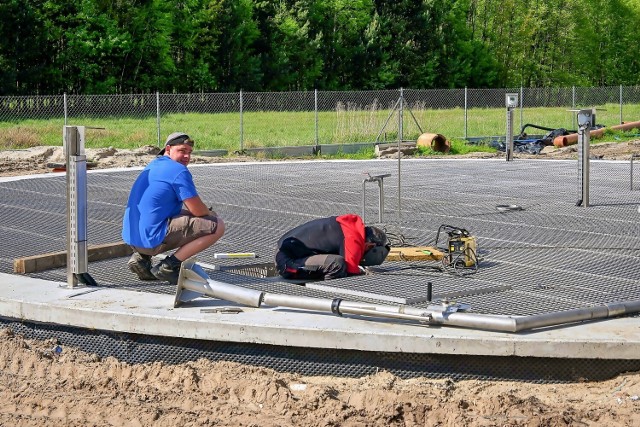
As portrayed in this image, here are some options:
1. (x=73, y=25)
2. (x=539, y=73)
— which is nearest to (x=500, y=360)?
(x=73, y=25)

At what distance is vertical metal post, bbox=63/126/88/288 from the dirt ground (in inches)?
38.1

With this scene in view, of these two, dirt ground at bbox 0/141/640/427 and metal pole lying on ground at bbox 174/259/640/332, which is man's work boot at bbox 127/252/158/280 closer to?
metal pole lying on ground at bbox 174/259/640/332

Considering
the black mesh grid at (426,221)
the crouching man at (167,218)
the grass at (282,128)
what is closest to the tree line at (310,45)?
the grass at (282,128)

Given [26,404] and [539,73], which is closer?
[26,404]

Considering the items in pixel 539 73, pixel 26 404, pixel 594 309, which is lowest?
pixel 26 404

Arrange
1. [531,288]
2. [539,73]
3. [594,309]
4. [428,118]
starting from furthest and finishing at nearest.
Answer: [539,73] → [428,118] → [531,288] → [594,309]

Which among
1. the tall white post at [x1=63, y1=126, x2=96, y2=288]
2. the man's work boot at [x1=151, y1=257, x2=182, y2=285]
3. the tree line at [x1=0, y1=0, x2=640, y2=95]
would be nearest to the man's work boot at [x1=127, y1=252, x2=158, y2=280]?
the man's work boot at [x1=151, y1=257, x2=182, y2=285]

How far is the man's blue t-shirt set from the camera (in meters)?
8.73

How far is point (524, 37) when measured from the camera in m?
76.3

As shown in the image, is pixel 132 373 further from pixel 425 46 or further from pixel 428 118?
pixel 425 46

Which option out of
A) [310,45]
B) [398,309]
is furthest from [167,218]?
[310,45]

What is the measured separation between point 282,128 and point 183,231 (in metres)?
24.8

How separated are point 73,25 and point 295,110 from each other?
56.4 feet

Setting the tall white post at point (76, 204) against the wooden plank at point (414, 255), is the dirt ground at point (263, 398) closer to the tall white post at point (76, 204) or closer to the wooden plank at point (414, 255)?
the tall white post at point (76, 204)
